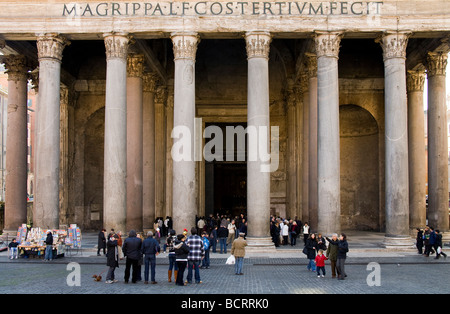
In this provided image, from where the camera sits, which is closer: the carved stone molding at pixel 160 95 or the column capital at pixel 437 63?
the column capital at pixel 437 63

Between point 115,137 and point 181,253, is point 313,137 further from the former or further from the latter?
point 181,253

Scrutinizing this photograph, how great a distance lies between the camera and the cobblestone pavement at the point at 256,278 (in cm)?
1317

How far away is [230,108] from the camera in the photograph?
3244 centimetres

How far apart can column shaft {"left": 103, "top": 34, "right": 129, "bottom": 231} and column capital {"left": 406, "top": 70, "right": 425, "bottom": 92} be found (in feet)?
50.9

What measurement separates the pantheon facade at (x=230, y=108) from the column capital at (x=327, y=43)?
4cm

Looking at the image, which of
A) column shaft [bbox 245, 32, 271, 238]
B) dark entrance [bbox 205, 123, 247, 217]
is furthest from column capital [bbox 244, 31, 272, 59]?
dark entrance [bbox 205, 123, 247, 217]

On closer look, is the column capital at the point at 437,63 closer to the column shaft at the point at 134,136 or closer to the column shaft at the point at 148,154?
the column shaft at the point at 134,136

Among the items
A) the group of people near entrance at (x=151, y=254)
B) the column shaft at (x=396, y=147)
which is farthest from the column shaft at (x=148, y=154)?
the group of people near entrance at (x=151, y=254)

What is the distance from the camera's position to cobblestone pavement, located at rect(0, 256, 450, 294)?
1317cm

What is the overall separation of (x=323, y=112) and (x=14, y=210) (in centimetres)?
1577

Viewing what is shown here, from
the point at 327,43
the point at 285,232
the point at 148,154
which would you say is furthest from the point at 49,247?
the point at 327,43

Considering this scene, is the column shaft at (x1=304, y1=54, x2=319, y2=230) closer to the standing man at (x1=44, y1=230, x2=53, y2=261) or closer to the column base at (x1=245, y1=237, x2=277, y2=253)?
the column base at (x1=245, y1=237, x2=277, y2=253)

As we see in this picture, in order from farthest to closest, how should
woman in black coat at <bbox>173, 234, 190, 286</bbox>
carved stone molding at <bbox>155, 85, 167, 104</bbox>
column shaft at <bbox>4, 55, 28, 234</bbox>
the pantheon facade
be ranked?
carved stone molding at <bbox>155, 85, 167, 104</bbox> → column shaft at <bbox>4, 55, 28, 234</bbox> → the pantheon facade → woman in black coat at <bbox>173, 234, 190, 286</bbox>

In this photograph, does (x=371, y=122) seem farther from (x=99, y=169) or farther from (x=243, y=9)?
(x=99, y=169)
